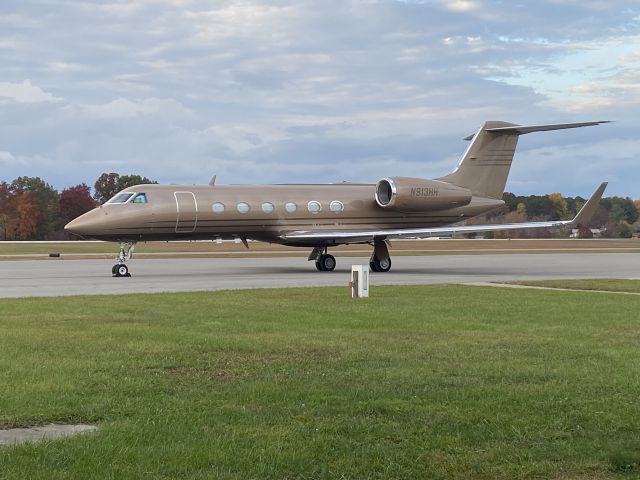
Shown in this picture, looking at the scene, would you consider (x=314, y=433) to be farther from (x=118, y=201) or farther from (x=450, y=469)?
(x=118, y=201)

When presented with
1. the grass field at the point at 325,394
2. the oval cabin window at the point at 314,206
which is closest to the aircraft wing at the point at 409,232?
the oval cabin window at the point at 314,206

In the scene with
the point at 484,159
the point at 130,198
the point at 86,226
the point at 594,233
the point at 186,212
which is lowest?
the point at 594,233

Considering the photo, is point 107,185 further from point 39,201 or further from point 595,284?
point 595,284

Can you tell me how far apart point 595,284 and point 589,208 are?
8.53 m

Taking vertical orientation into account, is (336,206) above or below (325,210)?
above

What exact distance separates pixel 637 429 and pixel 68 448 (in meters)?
4.43

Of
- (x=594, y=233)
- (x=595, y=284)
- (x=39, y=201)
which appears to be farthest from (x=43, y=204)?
(x=595, y=284)

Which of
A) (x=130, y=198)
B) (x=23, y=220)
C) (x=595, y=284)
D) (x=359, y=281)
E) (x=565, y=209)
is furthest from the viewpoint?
(x=565, y=209)

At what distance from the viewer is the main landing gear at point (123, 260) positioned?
28.0 metres

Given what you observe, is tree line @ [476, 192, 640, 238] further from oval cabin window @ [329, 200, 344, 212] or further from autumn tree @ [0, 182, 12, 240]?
oval cabin window @ [329, 200, 344, 212]

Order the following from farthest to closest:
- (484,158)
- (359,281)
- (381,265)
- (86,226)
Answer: (484,158)
(381,265)
(86,226)
(359,281)

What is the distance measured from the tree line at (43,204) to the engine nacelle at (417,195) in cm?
8465

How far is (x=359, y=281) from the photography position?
18359 mm

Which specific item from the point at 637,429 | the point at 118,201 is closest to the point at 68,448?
the point at 637,429
